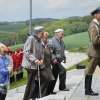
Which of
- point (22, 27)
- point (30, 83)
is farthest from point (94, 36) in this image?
point (22, 27)

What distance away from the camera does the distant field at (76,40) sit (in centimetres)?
3333

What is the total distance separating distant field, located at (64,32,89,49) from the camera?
33.3m

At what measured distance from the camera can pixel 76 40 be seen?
3534 centimetres

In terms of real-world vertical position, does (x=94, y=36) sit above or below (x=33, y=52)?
above

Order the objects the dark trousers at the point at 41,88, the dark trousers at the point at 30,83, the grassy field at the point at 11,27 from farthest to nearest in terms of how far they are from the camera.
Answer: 1. the grassy field at the point at 11,27
2. the dark trousers at the point at 41,88
3. the dark trousers at the point at 30,83

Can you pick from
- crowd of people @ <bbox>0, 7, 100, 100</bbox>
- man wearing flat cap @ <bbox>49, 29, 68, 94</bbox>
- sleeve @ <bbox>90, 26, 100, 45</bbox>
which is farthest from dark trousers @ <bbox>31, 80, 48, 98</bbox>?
sleeve @ <bbox>90, 26, 100, 45</bbox>

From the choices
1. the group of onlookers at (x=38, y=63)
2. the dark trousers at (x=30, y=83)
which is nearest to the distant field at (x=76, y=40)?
the group of onlookers at (x=38, y=63)

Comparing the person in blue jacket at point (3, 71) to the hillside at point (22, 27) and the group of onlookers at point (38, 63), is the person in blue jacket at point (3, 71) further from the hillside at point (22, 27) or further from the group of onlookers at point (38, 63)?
the hillside at point (22, 27)

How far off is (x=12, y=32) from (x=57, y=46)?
11.2 meters

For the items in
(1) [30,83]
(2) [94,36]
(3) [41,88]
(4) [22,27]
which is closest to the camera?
(2) [94,36]

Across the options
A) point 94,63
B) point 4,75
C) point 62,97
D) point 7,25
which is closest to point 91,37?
point 94,63

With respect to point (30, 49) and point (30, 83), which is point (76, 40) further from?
point (30, 49)

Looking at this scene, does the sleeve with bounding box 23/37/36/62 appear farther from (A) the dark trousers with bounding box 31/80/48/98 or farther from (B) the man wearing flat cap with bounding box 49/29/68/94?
(B) the man wearing flat cap with bounding box 49/29/68/94

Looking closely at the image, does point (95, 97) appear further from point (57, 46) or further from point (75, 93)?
point (57, 46)
